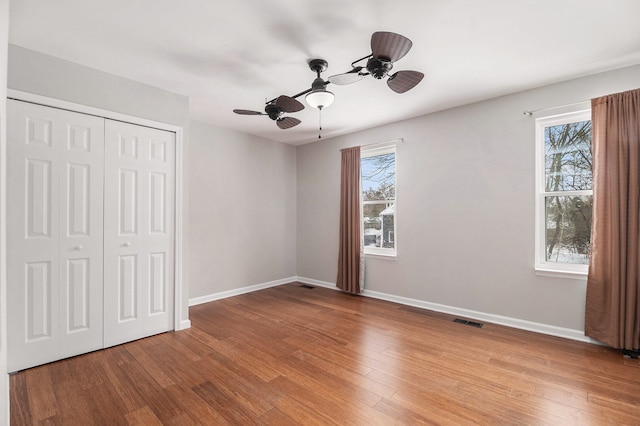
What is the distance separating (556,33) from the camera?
2340mm

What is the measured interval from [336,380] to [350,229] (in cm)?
280

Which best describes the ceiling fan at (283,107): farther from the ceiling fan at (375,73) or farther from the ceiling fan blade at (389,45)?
the ceiling fan blade at (389,45)

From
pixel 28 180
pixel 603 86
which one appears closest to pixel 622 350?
pixel 603 86

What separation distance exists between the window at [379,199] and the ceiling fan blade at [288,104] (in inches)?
86.7

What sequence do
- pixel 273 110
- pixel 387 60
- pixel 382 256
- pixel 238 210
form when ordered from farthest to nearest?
pixel 238 210
pixel 382 256
pixel 273 110
pixel 387 60

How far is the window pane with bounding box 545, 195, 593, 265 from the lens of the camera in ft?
10.3

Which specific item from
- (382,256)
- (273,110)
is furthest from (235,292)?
(273,110)

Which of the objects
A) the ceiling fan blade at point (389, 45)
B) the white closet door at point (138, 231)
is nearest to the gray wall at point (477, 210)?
the ceiling fan blade at point (389, 45)

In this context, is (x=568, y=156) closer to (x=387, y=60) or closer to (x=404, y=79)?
(x=404, y=79)

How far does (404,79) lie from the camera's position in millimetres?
2363

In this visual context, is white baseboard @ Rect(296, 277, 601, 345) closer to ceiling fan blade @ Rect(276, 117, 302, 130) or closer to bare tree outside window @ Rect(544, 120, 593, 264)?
bare tree outside window @ Rect(544, 120, 593, 264)

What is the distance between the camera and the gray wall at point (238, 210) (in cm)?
450

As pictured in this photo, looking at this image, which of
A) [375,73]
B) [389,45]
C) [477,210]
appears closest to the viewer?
[389,45]

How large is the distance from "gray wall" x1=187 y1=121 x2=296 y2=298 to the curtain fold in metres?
4.41
